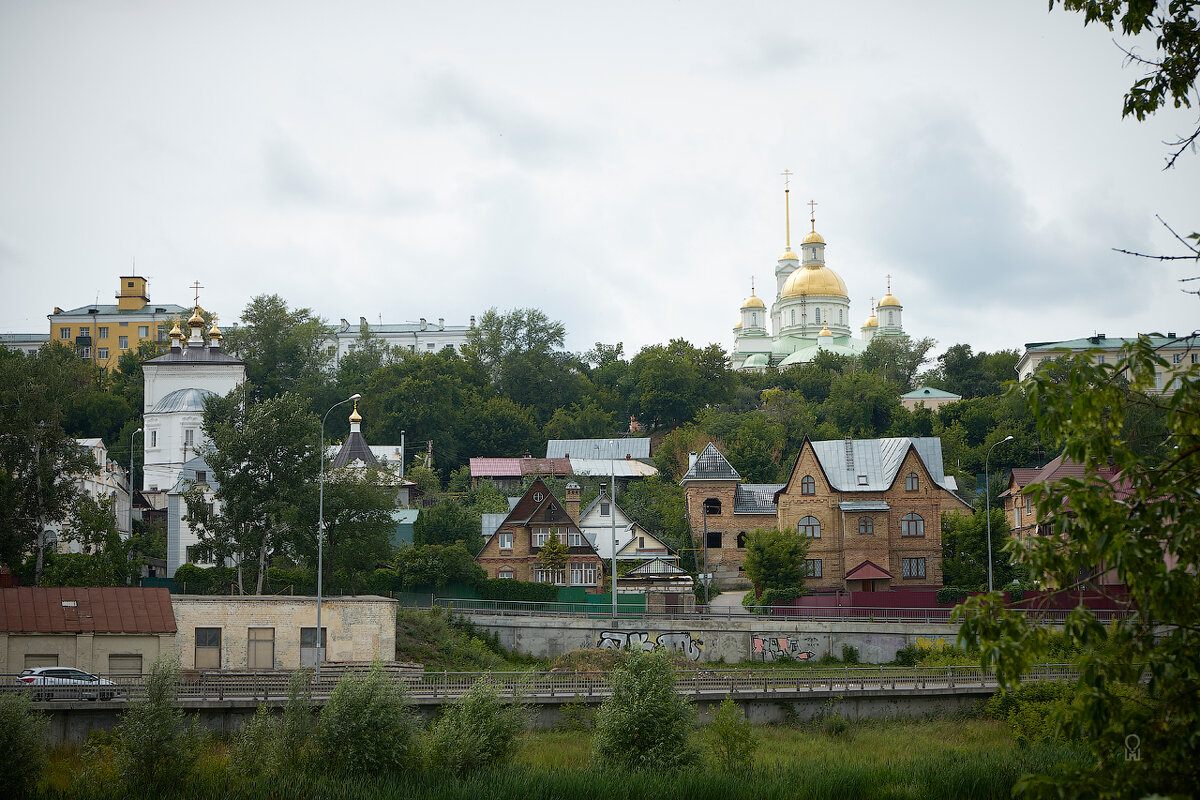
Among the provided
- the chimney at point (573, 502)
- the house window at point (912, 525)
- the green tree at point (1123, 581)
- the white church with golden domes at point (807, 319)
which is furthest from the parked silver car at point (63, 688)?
the white church with golden domes at point (807, 319)

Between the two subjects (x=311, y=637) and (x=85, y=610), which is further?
(x=311, y=637)

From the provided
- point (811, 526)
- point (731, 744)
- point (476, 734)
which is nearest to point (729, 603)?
point (811, 526)

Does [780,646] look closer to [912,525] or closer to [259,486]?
[912,525]

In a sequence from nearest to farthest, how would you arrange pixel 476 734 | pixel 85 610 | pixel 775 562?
pixel 476 734 < pixel 85 610 < pixel 775 562

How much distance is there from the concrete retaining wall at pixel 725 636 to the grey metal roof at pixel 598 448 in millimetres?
48729

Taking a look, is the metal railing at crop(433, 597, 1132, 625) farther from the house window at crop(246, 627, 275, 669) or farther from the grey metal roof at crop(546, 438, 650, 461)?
the grey metal roof at crop(546, 438, 650, 461)

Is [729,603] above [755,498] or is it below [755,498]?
below

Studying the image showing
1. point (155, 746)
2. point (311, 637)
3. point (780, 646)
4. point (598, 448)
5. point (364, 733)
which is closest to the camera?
point (155, 746)

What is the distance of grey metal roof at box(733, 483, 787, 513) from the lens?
70.4 metres

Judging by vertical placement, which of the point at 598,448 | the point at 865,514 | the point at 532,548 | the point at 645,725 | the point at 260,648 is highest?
the point at 598,448

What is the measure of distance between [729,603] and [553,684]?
2504cm

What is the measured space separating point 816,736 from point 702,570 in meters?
29.3

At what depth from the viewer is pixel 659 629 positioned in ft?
185

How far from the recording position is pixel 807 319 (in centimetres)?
16275
